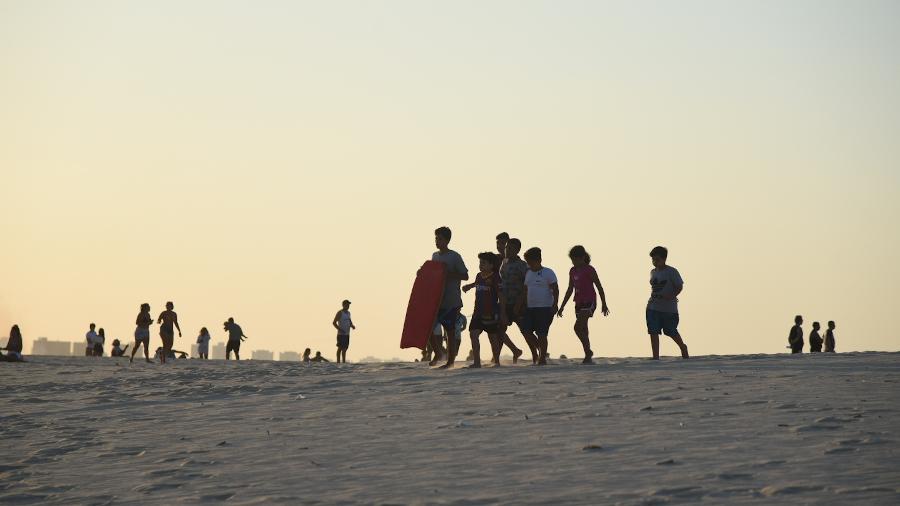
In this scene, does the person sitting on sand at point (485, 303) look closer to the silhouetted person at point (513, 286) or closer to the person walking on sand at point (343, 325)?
the silhouetted person at point (513, 286)

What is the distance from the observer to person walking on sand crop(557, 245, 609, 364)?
51.7 feet

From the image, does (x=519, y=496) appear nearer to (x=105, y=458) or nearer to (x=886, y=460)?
(x=886, y=460)

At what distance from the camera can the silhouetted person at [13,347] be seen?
27719 mm

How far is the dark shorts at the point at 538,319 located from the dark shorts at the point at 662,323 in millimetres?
1428

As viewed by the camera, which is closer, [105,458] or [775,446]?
[775,446]

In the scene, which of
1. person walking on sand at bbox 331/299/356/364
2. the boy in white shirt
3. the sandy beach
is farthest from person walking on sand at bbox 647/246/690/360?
person walking on sand at bbox 331/299/356/364

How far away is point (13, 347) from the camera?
28.0m

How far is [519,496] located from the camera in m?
6.80

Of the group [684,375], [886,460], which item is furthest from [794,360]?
[886,460]

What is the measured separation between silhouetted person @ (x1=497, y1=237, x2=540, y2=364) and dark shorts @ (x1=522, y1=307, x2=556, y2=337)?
0.28 ft

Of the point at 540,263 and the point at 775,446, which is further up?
the point at 540,263

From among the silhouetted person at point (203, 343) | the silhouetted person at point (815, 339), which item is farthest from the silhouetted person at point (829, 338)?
the silhouetted person at point (203, 343)

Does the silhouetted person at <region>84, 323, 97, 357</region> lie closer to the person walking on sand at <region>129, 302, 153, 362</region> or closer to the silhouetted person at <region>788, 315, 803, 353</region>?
the person walking on sand at <region>129, 302, 153, 362</region>

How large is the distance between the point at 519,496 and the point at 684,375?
6.04 m
